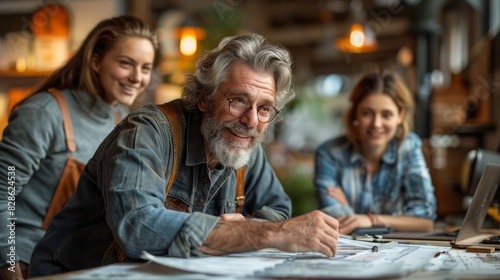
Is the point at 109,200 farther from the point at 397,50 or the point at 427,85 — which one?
the point at 397,50

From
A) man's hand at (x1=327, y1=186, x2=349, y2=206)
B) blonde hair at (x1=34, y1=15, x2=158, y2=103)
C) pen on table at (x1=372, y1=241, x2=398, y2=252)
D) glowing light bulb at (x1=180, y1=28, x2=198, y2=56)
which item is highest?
glowing light bulb at (x1=180, y1=28, x2=198, y2=56)

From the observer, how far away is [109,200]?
1817 mm

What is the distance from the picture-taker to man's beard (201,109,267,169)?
2177mm

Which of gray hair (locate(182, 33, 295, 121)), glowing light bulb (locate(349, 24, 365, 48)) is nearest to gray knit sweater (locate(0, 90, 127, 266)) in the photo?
gray hair (locate(182, 33, 295, 121))

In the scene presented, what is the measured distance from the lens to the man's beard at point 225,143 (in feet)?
7.14

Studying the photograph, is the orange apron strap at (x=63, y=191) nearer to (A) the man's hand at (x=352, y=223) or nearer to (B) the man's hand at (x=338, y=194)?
(A) the man's hand at (x=352, y=223)

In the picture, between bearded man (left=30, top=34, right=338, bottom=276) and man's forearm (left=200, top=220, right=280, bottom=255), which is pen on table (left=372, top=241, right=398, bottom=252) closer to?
bearded man (left=30, top=34, right=338, bottom=276)

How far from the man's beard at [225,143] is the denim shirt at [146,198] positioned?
51mm

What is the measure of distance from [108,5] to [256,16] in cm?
944

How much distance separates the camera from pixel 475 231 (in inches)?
101

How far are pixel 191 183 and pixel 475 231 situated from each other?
1.09 metres

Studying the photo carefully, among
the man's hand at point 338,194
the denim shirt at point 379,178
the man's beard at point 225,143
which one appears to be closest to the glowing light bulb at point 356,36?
the denim shirt at point 379,178

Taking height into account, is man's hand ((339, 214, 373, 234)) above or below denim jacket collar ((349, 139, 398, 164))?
below

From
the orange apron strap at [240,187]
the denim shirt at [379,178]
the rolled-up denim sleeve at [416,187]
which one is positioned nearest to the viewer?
the orange apron strap at [240,187]
